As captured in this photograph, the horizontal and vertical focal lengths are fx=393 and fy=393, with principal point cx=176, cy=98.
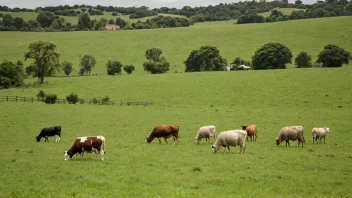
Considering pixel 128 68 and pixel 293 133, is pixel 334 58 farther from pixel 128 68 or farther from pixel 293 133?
pixel 293 133

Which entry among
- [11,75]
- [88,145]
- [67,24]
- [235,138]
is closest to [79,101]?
[11,75]

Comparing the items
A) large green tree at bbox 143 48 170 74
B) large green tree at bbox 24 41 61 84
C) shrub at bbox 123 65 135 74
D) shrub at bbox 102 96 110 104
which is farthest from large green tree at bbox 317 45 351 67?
large green tree at bbox 24 41 61 84

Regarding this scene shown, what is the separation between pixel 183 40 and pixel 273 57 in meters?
41.5

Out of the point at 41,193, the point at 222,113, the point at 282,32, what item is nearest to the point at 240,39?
the point at 282,32

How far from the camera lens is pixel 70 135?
33.1 metres

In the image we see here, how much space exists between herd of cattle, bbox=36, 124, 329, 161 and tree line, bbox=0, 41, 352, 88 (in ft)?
162

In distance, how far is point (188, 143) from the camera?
1149 inches

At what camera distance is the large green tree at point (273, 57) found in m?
87.0

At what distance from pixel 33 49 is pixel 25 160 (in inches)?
2344

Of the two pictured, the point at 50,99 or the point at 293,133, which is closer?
the point at 293,133

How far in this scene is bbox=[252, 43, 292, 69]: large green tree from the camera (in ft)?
285

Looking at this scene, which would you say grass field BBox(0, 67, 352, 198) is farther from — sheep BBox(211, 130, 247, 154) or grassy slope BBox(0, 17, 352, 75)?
grassy slope BBox(0, 17, 352, 75)

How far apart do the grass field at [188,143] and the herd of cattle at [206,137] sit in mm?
662

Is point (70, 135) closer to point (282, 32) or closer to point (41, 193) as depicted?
point (41, 193)
